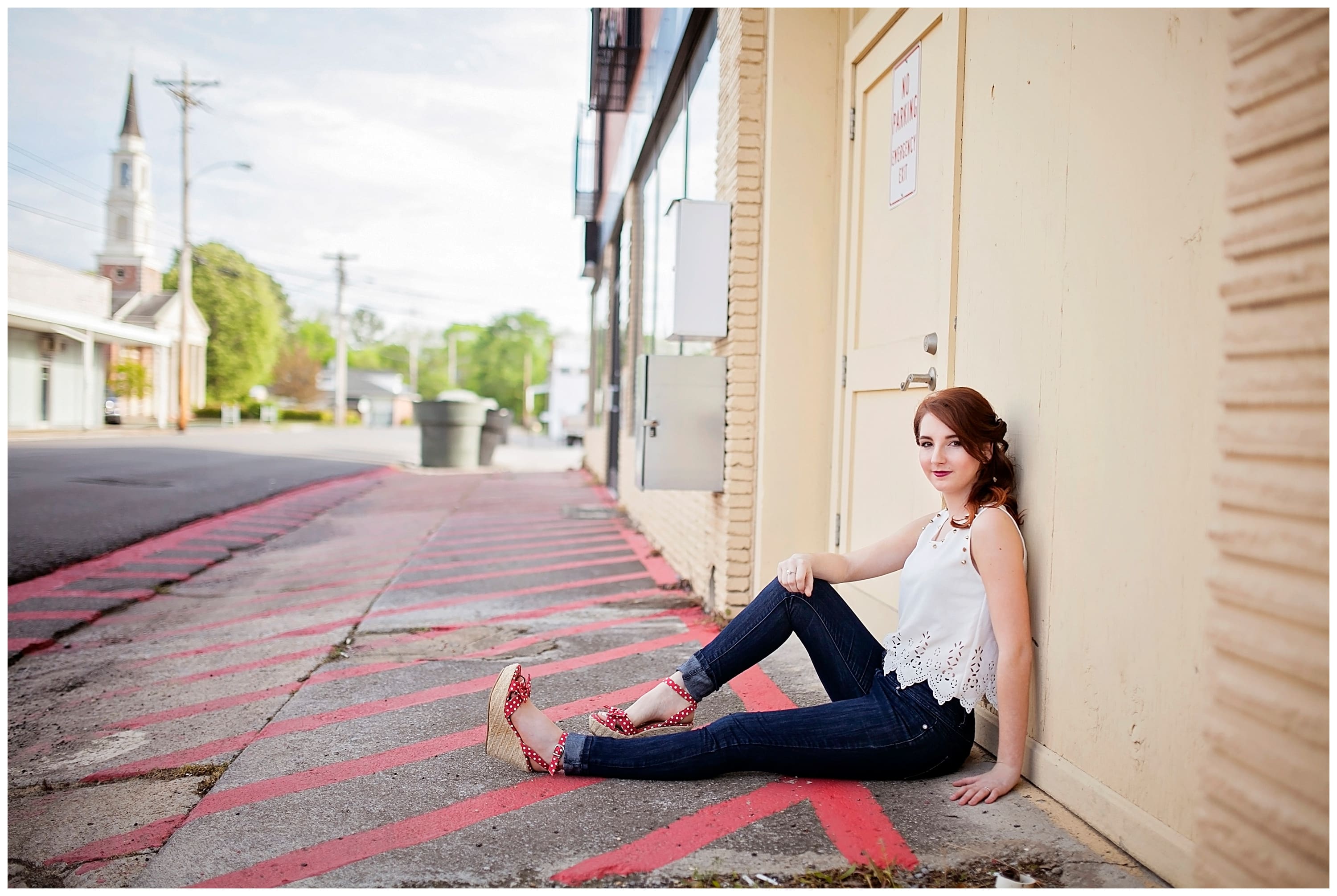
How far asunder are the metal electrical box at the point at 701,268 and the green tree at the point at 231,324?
202 ft

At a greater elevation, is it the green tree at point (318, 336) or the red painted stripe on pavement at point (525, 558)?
the green tree at point (318, 336)

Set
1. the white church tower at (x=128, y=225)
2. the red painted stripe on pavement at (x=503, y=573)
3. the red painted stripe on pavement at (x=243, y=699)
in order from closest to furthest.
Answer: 1. the red painted stripe on pavement at (x=243, y=699)
2. the red painted stripe on pavement at (x=503, y=573)
3. the white church tower at (x=128, y=225)

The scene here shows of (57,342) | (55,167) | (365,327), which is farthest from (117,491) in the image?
(365,327)

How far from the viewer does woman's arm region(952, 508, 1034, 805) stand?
2354 mm

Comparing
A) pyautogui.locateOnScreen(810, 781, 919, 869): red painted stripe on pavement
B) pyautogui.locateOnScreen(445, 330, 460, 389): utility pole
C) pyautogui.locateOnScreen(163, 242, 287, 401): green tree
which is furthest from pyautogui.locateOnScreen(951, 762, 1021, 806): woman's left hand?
pyautogui.locateOnScreen(445, 330, 460, 389): utility pole

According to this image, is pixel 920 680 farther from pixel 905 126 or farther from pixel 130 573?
pixel 130 573

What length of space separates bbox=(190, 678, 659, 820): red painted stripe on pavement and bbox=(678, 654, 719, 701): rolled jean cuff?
56 centimetres

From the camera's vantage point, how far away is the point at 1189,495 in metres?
1.91

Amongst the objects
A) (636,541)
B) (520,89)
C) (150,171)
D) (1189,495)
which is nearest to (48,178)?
(150,171)

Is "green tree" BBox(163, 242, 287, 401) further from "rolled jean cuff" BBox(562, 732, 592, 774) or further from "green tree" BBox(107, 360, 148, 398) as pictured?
"rolled jean cuff" BBox(562, 732, 592, 774)

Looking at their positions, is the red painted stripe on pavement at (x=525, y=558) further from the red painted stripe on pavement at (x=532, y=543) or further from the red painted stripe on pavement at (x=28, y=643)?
the red painted stripe on pavement at (x=28, y=643)

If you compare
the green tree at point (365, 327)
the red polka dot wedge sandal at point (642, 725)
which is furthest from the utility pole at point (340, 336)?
the green tree at point (365, 327)

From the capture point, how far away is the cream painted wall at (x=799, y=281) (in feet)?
14.4

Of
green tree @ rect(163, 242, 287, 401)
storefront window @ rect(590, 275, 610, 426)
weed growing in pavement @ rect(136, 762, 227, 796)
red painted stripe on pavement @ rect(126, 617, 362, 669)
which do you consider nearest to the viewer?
weed growing in pavement @ rect(136, 762, 227, 796)
